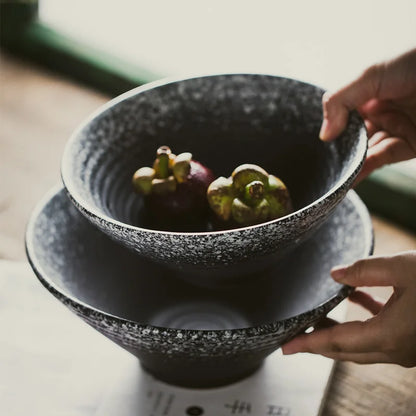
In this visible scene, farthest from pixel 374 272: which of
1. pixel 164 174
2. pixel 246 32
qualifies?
pixel 246 32

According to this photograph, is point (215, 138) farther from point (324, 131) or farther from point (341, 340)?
point (341, 340)

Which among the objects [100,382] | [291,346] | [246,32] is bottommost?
[100,382]

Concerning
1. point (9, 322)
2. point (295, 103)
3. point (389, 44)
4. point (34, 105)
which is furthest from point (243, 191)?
point (34, 105)

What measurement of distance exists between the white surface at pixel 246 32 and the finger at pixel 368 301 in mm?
455

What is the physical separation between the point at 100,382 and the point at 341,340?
0.27m

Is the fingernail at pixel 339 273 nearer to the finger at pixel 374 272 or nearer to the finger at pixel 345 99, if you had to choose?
the finger at pixel 374 272

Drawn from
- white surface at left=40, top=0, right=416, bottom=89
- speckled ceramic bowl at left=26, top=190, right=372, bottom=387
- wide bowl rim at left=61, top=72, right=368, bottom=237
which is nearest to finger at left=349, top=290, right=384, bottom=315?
speckled ceramic bowl at left=26, top=190, right=372, bottom=387

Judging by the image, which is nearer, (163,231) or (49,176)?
(163,231)

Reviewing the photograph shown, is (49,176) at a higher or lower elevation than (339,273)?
lower

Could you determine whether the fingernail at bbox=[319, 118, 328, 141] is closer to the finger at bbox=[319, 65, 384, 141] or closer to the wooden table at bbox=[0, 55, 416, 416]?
the finger at bbox=[319, 65, 384, 141]

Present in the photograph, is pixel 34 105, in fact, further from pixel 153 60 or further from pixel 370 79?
pixel 370 79

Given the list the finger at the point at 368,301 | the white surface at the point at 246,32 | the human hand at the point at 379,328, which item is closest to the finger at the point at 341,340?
the human hand at the point at 379,328

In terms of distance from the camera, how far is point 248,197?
0.67 metres

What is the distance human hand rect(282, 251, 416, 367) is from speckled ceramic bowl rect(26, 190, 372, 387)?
2cm
